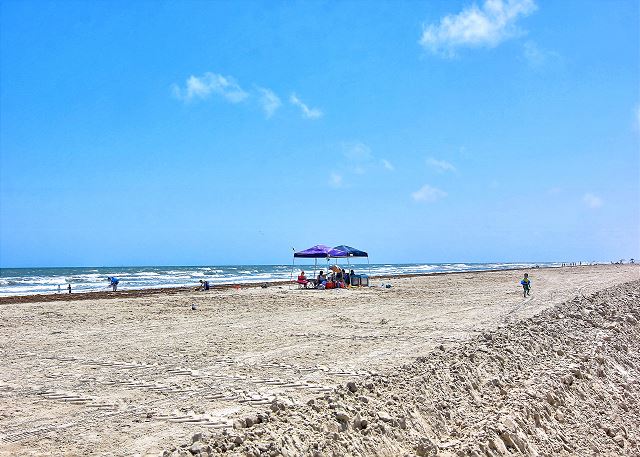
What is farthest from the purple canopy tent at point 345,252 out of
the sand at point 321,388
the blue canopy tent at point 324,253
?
the sand at point 321,388

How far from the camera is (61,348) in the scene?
8.62m

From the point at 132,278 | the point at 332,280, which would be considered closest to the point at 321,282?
the point at 332,280

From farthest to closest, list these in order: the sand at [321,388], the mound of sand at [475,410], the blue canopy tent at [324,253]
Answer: the blue canopy tent at [324,253] < the sand at [321,388] < the mound of sand at [475,410]

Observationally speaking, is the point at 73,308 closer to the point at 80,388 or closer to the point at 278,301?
the point at 278,301

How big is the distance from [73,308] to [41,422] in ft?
42.4

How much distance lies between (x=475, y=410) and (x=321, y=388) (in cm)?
165

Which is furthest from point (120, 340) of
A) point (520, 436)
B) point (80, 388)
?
point (520, 436)

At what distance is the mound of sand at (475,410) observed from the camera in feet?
14.0

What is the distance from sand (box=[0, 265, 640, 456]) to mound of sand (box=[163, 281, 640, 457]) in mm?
18

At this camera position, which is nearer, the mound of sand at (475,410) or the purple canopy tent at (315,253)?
the mound of sand at (475,410)

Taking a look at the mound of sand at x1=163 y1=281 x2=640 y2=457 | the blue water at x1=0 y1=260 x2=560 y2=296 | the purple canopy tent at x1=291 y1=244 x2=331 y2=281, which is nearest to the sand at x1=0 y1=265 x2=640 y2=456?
the mound of sand at x1=163 y1=281 x2=640 y2=457

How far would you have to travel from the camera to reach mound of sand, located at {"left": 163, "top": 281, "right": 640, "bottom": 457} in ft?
14.0

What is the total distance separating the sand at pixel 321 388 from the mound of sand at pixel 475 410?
18 millimetres

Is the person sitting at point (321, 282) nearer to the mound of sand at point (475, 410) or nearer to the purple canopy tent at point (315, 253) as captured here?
the purple canopy tent at point (315, 253)
